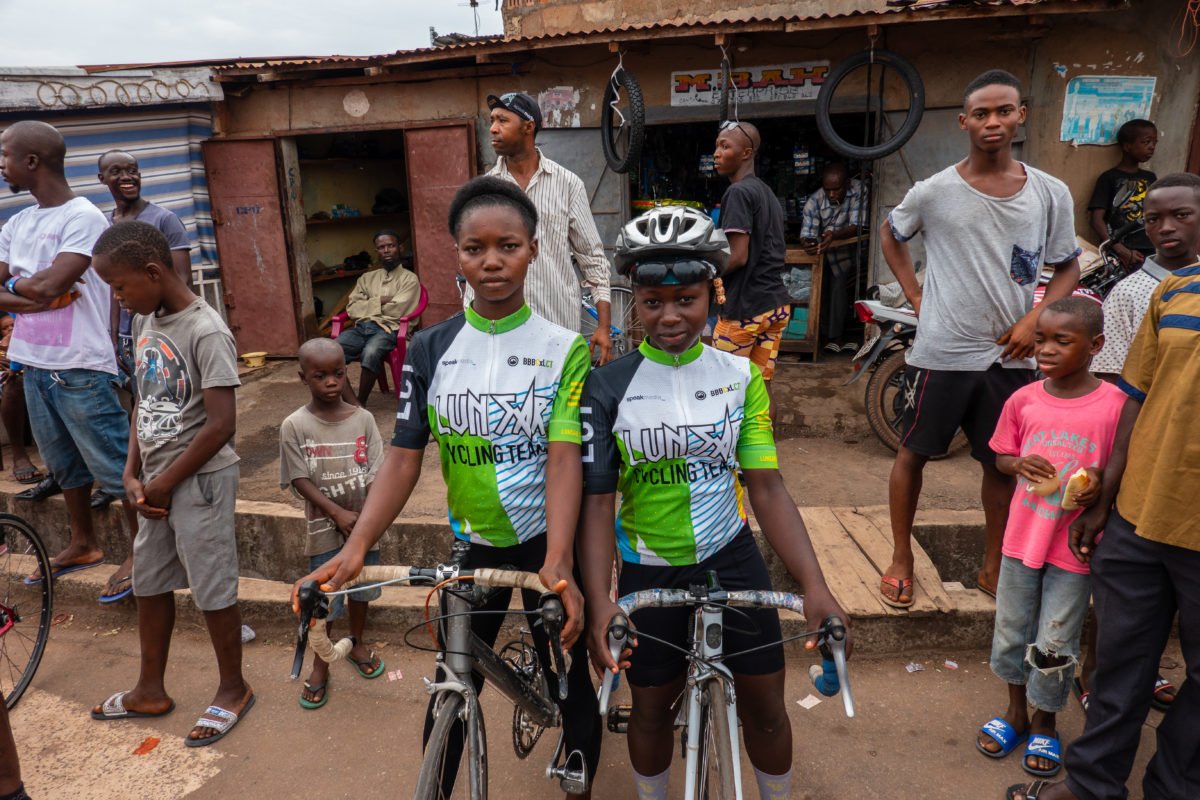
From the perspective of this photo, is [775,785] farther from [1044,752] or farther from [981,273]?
[981,273]

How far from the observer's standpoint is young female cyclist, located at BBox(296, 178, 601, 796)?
2123mm

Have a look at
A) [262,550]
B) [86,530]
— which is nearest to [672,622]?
[262,550]

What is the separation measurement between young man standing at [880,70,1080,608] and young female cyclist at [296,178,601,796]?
179 centimetres

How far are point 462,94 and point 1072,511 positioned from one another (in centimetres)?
687

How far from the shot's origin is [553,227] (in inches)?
143

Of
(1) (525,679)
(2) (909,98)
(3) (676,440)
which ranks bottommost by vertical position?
(1) (525,679)

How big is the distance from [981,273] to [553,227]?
1.86m

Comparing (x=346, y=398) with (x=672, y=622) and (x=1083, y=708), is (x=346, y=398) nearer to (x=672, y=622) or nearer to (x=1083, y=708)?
(x=672, y=622)

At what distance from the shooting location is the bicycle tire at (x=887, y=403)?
5.43 metres

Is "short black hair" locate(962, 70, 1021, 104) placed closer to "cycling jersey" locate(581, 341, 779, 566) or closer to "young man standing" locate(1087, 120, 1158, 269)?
"cycling jersey" locate(581, 341, 779, 566)

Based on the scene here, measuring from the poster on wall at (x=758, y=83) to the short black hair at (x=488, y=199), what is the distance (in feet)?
18.6

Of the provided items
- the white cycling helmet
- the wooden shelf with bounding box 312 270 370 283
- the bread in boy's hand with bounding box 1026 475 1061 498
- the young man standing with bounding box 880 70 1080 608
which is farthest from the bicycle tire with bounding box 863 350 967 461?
the wooden shelf with bounding box 312 270 370 283

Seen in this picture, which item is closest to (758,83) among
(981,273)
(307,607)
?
(981,273)

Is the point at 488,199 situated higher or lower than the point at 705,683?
higher
